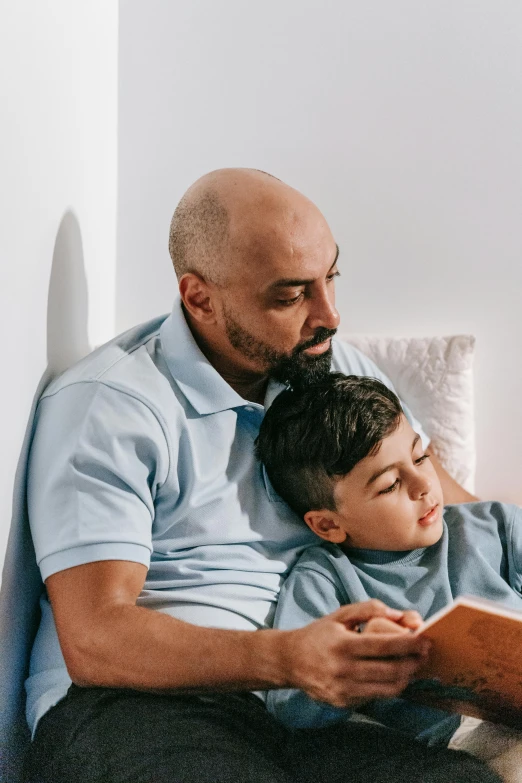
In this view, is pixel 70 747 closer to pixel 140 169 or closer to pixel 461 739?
pixel 461 739

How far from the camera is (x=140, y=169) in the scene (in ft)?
6.09

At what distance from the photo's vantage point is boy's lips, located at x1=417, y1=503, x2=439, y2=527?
3.98 feet

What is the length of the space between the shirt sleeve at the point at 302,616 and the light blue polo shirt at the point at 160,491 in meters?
0.04

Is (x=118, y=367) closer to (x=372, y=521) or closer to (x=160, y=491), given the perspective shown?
(x=160, y=491)

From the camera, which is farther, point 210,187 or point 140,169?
point 140,169

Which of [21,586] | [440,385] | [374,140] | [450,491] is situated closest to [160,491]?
[21,586]

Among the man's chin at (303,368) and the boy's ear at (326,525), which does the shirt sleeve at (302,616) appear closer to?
the boy's ear at (326,525)

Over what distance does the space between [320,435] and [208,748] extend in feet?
1.58

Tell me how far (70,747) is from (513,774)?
531mm

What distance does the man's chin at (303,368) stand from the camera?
1349 mm

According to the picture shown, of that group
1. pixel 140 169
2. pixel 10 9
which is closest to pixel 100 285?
pixel 140 169

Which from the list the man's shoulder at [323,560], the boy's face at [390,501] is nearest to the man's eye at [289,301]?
the boy's face at [390,501]

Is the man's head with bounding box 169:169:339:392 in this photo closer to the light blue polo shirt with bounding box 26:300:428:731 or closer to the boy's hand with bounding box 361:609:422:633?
the light blue polo shirt with bounding box 26:300:428:731

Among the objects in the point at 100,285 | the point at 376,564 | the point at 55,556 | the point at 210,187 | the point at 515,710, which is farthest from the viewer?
the point at 100,285
